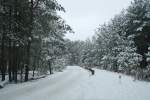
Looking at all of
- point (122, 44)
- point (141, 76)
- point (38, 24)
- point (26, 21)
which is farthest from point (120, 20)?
point (26, 21)

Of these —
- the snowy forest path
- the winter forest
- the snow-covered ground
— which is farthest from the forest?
the snow-covered ground

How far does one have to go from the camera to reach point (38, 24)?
1129 inches

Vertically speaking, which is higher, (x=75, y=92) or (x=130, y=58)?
(x=130, y=58)

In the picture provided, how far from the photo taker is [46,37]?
140 feet

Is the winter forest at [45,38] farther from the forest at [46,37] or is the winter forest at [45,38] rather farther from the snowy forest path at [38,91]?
the snowy forest path at [38,91]

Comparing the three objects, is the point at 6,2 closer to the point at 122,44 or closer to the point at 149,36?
the point at 149,36

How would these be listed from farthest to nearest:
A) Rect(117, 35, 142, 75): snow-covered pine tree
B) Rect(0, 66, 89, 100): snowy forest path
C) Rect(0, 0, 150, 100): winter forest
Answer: Rect(117, 35, 142, 75): snow-covered pine tree < Rect(0, 0, 150, 100): winter forest < Rect(0, 66, 89, 100): snowy forest path

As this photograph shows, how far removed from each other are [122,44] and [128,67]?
7.16m

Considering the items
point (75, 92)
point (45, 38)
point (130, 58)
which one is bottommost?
point (75, 92)

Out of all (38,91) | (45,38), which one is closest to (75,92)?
(38,91)

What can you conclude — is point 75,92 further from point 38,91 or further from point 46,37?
point 46,37

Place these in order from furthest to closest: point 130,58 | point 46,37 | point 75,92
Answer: point 46,37 < point 130,58 < point 75,92

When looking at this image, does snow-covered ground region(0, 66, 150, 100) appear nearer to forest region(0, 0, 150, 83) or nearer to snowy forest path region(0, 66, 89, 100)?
snowy forest path region(0, 66, 89, 100)

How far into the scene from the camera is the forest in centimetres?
2419
